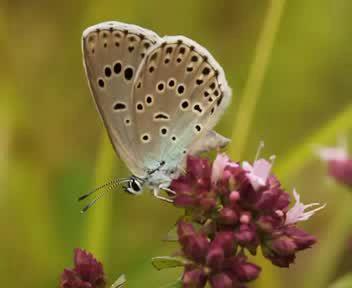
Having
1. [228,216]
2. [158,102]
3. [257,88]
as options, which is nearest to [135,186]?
[158,102]

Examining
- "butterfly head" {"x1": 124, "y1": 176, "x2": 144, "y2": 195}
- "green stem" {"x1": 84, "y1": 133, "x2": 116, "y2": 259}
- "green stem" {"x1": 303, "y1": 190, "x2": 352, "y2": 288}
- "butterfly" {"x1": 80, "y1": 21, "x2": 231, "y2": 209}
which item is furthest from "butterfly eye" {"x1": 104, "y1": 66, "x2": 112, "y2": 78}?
"green stem" {"x1": 303, "y1": 190, "x2": 352, "y2": 288}

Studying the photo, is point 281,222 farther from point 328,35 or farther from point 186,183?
point 328,35

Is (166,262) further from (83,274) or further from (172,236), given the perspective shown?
(83,274)

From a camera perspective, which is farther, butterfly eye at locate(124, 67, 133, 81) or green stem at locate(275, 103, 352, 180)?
green stem at locate(275, 103, 352, 180)

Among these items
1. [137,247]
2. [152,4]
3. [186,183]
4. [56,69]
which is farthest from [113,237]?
[186,183]

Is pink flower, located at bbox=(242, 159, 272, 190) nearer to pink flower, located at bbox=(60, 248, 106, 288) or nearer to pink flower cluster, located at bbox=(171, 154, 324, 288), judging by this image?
pink flower cluster, located at bbox=(171, 154, 324, 288)

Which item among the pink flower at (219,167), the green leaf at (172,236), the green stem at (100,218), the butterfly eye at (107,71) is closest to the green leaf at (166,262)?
the green leaf at (172,236)

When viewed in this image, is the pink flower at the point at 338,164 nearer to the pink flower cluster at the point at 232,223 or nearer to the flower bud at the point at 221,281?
the pink flower cluster at the point at 232,223
